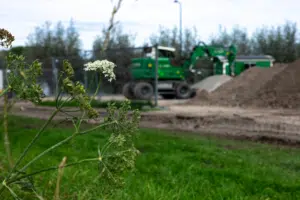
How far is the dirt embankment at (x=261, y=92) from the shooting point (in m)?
17.8

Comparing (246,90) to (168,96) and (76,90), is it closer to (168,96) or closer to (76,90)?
(168,96)

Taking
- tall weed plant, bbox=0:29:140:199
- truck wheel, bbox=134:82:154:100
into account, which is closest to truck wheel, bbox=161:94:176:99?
truck wheel, bbox=134:82:154:100

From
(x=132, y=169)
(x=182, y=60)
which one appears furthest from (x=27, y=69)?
(x=182, y=60)

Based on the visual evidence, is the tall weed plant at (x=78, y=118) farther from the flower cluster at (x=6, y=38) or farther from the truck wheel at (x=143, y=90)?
the truck wheel at (x=143, y=90)

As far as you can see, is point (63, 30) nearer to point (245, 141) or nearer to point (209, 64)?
point (209, 64)

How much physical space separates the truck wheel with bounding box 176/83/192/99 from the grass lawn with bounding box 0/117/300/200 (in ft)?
61.5

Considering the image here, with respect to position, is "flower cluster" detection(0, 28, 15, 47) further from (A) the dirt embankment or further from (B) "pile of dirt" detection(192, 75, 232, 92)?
(B) "pile of dirt" detection(192, 75, 232, 92)

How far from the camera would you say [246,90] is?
70.1 feet

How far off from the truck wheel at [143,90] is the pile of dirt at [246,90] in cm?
346

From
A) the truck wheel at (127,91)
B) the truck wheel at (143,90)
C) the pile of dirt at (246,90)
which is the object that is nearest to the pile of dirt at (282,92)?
the pile of dirt at (246,90)

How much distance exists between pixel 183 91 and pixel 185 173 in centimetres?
2205

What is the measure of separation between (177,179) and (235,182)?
58cm

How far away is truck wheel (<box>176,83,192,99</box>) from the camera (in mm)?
26703

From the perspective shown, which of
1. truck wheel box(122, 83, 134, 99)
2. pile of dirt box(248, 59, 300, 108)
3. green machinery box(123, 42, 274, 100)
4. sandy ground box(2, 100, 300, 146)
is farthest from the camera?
green machinery box(123, 42, 274, 100)
